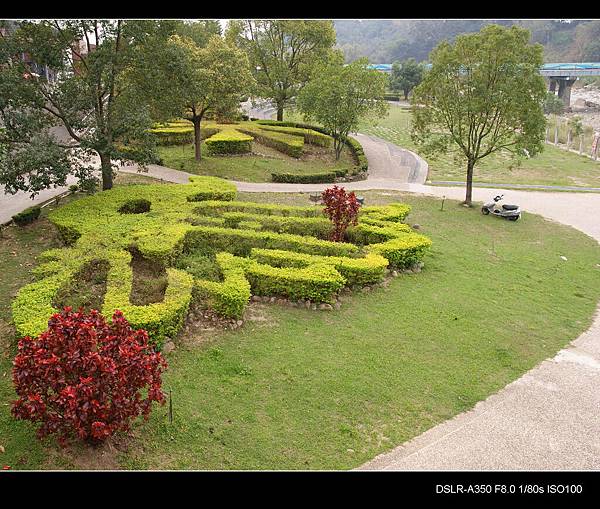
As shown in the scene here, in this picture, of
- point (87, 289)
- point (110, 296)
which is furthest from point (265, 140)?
point (110, 296)

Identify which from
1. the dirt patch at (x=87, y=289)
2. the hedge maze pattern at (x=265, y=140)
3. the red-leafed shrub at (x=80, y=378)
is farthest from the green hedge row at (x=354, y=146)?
the red-leafed shrub at (x=80, y=378)

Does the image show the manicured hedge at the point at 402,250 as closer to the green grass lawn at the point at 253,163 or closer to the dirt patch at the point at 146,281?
the dirt patch at the point at 146,281

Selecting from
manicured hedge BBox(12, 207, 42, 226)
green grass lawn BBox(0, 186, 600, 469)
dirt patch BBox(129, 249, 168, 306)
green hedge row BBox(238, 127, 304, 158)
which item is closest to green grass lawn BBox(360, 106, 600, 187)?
green hedge row BBox(238, 127, 304, 158)

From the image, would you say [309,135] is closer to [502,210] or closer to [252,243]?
[502,210]

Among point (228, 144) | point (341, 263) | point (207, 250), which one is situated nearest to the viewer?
point (341, 263)

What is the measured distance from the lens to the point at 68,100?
587 inches

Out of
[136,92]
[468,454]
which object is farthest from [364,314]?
[136,92]

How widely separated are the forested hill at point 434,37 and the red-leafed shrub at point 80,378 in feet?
59.8

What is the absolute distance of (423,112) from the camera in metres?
20.2

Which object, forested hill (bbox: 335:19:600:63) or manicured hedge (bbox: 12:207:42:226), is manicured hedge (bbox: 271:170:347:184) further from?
manicured hedge (bbox: 12:207:42:226)

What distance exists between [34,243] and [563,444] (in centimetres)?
1237

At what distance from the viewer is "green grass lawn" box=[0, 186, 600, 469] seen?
664 cm

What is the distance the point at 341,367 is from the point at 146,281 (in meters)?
4.57

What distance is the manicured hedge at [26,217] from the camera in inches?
563
